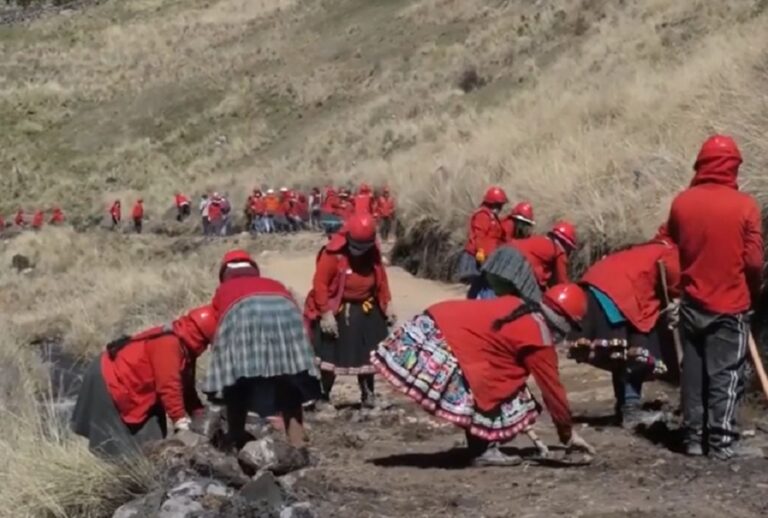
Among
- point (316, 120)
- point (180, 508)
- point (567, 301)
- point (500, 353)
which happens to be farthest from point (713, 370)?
point (316, 120)

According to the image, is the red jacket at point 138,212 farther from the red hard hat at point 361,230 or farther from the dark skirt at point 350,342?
the red hard hat at point 361,230

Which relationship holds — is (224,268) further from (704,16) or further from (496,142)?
(704,16)

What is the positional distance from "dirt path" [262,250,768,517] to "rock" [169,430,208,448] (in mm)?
643

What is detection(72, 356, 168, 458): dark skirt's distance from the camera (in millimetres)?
7547

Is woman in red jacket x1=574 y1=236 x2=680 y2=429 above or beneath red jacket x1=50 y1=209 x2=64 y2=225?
above

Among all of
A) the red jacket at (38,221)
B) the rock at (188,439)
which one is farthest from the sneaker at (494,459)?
the red jacket at (38,221)

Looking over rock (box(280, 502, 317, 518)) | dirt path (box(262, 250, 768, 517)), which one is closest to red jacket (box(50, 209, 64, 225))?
dirt path (box(262, 250, 768, 517))

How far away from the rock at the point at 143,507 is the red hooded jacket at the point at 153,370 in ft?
1.81

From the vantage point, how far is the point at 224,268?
802cm

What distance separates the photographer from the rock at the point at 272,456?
740 centimetres

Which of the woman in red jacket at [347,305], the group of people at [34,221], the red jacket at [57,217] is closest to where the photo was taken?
the woman in red jacket at [347,305]

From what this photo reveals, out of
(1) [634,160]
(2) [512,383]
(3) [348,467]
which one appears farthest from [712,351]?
(1) [634,160]

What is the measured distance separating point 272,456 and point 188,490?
0.66m

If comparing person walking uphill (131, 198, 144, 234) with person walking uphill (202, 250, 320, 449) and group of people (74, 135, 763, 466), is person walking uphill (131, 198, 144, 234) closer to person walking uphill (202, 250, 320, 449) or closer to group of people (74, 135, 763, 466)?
person walking uphill (202, 250, 320, 449)
